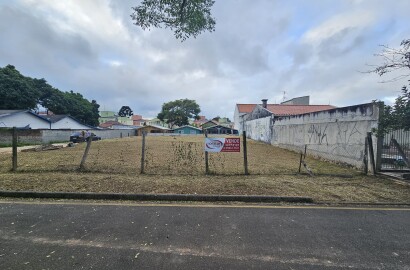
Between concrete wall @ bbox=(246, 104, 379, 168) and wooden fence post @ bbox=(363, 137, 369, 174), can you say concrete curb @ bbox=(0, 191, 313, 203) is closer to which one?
wooden fence post @ bbox=(363, 137, 369, 174)

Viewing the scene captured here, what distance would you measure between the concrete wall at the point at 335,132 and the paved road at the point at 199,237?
6.17m

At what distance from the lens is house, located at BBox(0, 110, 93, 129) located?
110 ft

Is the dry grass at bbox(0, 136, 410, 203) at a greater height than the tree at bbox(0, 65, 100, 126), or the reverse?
the tree at bbox(0, 65, 100, 126)

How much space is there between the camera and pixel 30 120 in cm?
3803

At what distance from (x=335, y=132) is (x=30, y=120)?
41574mm

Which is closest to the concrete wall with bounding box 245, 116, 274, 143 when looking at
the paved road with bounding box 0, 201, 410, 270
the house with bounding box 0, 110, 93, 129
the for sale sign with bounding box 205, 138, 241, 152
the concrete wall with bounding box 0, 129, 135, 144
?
the for sale sign with bounding box 205, 138, 241, 152

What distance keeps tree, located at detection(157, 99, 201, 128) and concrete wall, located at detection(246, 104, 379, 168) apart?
6439cm

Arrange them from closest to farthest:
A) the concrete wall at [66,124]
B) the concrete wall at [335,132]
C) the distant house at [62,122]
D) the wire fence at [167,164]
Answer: the wire fence at [167,164]
the concrete wall at [335,132]
the distant house at [62,122]
the concrete wall at [66,124]

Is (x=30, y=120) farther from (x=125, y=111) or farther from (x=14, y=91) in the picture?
(x=125, y=111)

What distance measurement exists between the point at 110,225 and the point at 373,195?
6.42 meters

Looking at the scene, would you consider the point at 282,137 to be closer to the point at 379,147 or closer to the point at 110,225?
the point at 379,147

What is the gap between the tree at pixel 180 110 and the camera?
85.4 metres

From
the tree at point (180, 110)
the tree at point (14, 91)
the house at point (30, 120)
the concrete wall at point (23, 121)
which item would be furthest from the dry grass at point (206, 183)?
the tree at point (180, 110)

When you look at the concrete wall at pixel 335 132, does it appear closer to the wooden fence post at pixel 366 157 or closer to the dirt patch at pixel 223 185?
the wooden fence post at pixel 366 157
